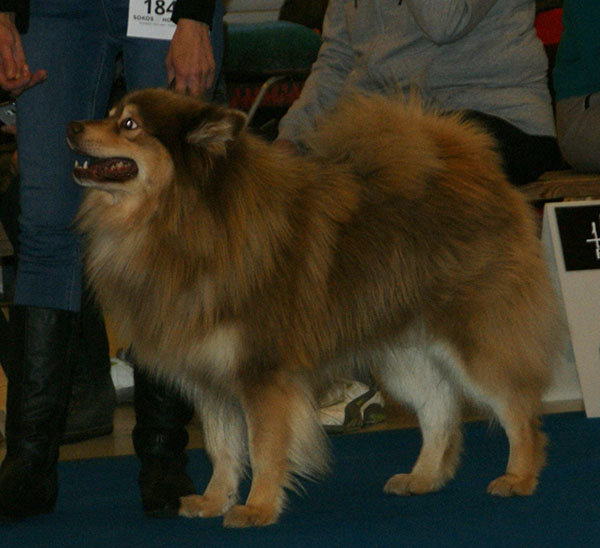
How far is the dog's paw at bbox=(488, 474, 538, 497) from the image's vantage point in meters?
2.40

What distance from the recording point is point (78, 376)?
3535 millimetres

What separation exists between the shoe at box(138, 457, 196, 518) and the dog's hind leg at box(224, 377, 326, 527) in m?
0.19

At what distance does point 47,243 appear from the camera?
230 centimetres

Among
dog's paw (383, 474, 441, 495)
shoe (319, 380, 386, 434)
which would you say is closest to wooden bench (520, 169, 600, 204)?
shoe (319, 380, 386, 434)

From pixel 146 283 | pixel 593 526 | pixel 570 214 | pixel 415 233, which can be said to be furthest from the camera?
pixel 570 214

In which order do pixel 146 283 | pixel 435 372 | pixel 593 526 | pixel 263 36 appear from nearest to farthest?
pixel 593 526
pixel 146 283
pixel 435 372
pixel 263 36

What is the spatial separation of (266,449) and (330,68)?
168 centimetres

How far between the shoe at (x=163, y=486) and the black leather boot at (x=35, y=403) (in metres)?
0.22

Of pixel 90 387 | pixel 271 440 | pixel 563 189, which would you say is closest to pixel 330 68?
pixel 563 189

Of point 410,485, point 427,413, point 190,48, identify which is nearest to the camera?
point 190,48

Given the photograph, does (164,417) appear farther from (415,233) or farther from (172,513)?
(415,233)

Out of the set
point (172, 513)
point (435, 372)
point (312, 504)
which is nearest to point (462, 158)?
point (435, 372)

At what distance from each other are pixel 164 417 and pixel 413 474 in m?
0.64

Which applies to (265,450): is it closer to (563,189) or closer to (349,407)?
(349,407)
